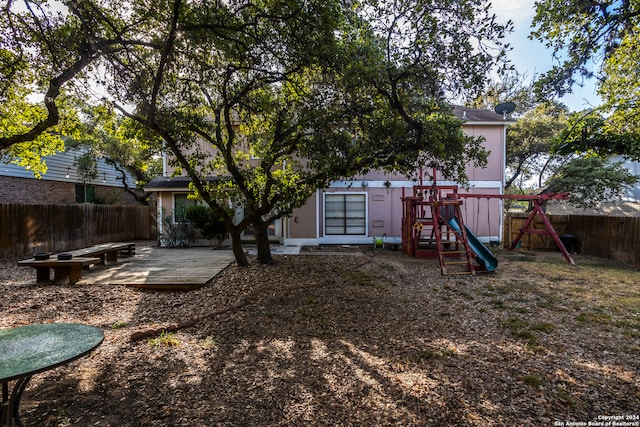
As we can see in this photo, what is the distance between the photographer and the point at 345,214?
13.0 meters

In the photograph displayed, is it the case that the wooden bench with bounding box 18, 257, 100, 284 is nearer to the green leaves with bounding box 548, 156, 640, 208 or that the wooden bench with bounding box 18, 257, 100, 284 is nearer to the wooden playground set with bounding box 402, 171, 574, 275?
the wooden playground set with bounding box 402, 171, 574, 275

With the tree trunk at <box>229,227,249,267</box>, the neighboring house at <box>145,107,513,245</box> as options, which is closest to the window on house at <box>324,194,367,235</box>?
the neighboring house at <box>145,107,513,245</box>

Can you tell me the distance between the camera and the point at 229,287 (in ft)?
21.1

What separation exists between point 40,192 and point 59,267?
1249 cm

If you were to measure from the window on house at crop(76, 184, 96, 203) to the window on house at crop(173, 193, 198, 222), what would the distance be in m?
8.53

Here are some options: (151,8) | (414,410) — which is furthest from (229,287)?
(151,8)

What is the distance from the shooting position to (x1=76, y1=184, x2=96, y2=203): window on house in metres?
17.9

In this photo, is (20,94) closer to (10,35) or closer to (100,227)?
(10,35)

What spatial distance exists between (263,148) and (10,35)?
489cm

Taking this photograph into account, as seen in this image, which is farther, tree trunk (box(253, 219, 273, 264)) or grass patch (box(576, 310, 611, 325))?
tree trunk (box(253, 219, 273, 264))

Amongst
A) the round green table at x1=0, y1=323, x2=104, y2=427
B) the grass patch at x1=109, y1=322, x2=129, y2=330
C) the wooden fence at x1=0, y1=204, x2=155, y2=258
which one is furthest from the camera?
the wooden fence at x1=0, y1=204, x2=155, y2=258

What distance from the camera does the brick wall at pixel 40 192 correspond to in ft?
46.4

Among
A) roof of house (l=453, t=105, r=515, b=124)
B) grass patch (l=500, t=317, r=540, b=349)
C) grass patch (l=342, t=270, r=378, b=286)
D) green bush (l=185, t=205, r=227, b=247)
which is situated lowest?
grass patch (l=500, t=317, r=540, b=349)

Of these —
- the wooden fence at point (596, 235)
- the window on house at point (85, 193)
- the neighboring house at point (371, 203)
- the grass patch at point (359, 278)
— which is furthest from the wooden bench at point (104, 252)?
the wooden fence at point (596, 235)
